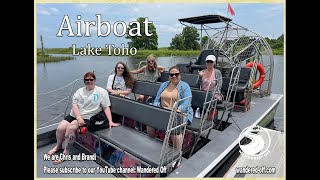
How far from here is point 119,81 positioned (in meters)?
3.80

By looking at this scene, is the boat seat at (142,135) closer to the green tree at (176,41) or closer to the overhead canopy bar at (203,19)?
the green tree at (176,41)

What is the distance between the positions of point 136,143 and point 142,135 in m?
0.24

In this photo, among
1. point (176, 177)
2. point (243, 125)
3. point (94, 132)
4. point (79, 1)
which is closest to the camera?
point (176, 177)

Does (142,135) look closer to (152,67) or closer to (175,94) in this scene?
(175,94)

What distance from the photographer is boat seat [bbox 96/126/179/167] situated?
240cm

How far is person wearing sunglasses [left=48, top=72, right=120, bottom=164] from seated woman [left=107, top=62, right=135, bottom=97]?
626 millimetres

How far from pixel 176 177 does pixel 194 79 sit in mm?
2187

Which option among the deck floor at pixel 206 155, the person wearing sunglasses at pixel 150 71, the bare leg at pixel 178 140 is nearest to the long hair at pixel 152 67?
the person wearing sunglasses at pixel 150 71

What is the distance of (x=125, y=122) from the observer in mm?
3637

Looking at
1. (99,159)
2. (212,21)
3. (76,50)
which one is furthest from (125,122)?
(212,21)

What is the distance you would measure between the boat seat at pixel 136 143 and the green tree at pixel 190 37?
11.5 ft

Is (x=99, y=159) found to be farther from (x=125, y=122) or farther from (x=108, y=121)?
(x=125, y=122)

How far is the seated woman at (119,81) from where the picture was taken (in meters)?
3.70

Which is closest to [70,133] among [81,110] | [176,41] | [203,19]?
[81,110]
